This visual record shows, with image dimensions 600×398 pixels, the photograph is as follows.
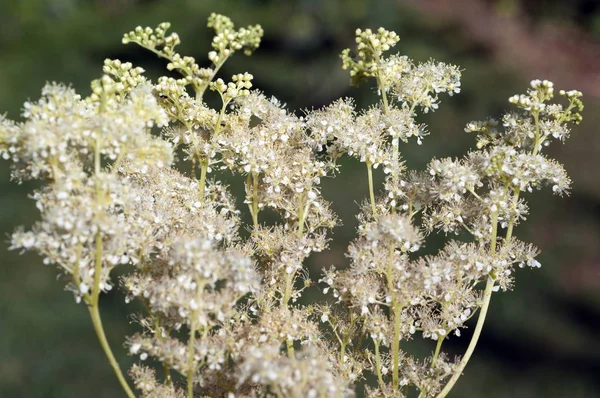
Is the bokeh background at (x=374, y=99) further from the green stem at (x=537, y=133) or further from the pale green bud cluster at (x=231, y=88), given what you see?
the green stem at (x=537, y=133)

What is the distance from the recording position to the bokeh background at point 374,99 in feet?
10.8

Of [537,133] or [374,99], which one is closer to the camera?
[537,133]

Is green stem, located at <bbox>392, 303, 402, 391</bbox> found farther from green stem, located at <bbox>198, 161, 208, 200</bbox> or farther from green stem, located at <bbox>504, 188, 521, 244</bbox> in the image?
green stem, located at <bbox>198, 161, 208, 200</bbox>

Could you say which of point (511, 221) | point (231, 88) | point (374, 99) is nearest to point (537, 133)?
point (511, 221)

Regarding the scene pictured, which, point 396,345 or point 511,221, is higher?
point 511,221

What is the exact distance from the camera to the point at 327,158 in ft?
3.36

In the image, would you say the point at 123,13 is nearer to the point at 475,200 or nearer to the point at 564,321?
the point at 564,321

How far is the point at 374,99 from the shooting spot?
510 cm

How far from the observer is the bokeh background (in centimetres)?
330

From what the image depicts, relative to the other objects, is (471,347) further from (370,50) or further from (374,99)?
(374,99)

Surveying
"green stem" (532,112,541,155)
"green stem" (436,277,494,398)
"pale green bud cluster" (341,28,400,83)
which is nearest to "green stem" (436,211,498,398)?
"green stem" (436,277,494,398)

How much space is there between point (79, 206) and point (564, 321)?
321 cm

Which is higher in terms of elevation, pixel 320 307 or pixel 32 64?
pixel 32 64

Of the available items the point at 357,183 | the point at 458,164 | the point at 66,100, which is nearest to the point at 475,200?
the point at 458,164
